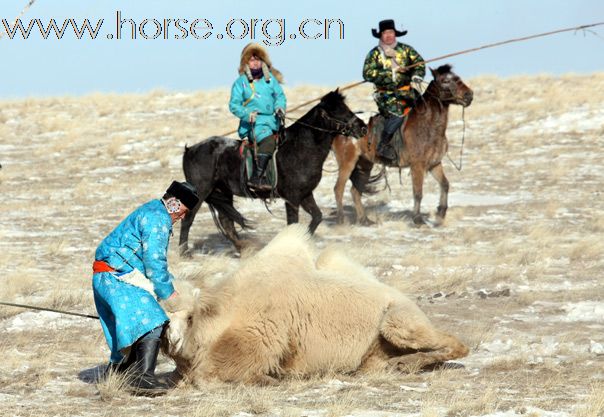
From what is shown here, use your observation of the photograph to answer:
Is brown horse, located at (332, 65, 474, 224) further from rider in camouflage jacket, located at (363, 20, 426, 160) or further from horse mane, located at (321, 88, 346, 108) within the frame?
horse mane, located at (321, 88, 346, 108)

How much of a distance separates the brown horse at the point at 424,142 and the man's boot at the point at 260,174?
2.66m

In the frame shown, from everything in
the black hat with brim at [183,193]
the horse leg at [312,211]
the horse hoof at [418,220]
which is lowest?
the horse hoof at [418,220]

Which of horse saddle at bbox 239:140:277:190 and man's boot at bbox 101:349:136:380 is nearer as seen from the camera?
man's boot at bbox 101:349:136:380

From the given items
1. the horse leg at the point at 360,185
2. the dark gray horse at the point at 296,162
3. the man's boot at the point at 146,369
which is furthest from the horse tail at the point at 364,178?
the man's boot at the point at 146,369

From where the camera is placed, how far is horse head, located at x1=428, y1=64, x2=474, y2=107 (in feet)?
45.4

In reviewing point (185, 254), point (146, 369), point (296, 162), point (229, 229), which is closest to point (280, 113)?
point (296, 162)

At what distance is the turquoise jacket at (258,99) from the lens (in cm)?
1170

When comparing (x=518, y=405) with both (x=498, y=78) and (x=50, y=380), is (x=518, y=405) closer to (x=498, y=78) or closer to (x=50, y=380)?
(x=50, y=380)

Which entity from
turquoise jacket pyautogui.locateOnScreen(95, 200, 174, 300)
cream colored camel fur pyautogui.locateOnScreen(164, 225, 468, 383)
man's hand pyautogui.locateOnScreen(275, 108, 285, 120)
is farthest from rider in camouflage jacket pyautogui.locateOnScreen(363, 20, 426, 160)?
turquoise jacket pyautogui.locateOnScreen(95, 200, 174, 300)

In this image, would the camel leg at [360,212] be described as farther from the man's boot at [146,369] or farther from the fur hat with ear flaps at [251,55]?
the man's boot at [146,369]

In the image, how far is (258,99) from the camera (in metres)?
11.7

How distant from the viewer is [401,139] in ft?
47.5

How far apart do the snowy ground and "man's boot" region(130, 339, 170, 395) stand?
0.08 meters

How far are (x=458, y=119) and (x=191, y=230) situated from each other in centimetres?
1161
